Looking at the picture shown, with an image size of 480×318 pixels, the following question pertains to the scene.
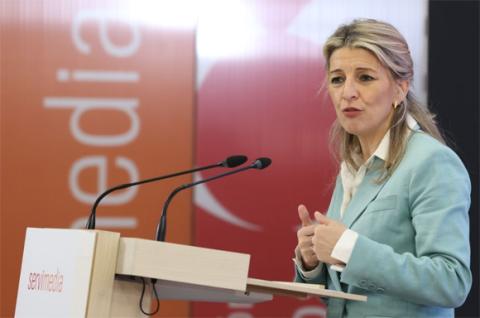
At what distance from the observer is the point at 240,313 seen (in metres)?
3.72

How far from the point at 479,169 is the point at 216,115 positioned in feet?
4.19

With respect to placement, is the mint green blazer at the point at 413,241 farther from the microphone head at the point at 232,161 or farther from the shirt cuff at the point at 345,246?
the microphone head at the point at 232,161

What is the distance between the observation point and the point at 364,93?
2.09 metres

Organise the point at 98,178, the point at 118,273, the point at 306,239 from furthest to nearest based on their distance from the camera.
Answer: the point at 98,178
the point at 306,239
the point at 118,273

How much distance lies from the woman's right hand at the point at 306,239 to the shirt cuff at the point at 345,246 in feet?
0.44

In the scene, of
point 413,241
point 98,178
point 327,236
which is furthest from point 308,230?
point 98,178

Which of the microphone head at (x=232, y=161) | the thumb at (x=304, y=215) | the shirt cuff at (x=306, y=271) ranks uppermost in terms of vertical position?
the microphone head at (x=232, y=161)

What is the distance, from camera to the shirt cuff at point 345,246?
1.80m

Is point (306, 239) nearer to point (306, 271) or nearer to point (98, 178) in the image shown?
point (306, 271)

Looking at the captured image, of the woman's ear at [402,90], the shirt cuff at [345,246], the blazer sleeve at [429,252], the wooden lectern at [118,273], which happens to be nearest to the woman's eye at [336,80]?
the woman's ear at [402,90]

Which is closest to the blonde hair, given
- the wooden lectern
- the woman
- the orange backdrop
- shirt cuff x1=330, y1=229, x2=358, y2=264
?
the woman

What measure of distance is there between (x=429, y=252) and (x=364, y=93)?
0.47 metres

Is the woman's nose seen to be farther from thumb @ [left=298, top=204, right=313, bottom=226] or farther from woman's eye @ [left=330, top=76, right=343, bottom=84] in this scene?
thumb @ [left=298, top=204, right=313, bottom=226]

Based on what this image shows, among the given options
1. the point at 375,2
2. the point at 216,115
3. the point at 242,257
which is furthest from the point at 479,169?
the point at 242,257
